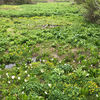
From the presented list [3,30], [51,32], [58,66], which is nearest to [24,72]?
[58,66]

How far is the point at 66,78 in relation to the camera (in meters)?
5.63

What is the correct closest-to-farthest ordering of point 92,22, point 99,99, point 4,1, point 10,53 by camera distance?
1. point 99,99
2. point 10,53
3. point 92,22
4. point 4,1

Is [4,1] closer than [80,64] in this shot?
No

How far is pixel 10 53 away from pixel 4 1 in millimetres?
22503

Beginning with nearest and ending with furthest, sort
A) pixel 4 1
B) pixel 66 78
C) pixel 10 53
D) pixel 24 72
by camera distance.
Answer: pixel 66 78
pixel 24 72
pixel 10 53
pixel 4 1

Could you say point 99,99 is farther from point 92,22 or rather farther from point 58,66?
point 92,22

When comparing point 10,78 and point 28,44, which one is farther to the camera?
point 28,44

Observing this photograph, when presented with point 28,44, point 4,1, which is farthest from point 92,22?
point 4,1

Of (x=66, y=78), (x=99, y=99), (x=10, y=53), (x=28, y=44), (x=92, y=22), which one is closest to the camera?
(x=99, y=99)

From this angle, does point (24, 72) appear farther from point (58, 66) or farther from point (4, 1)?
point (4, 1)

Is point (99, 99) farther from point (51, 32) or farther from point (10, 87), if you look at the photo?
point (51, 32)

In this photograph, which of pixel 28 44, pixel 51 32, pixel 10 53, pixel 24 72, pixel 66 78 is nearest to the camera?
pixel 66 78

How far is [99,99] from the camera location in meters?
4.68

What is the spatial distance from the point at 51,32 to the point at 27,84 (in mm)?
6331
